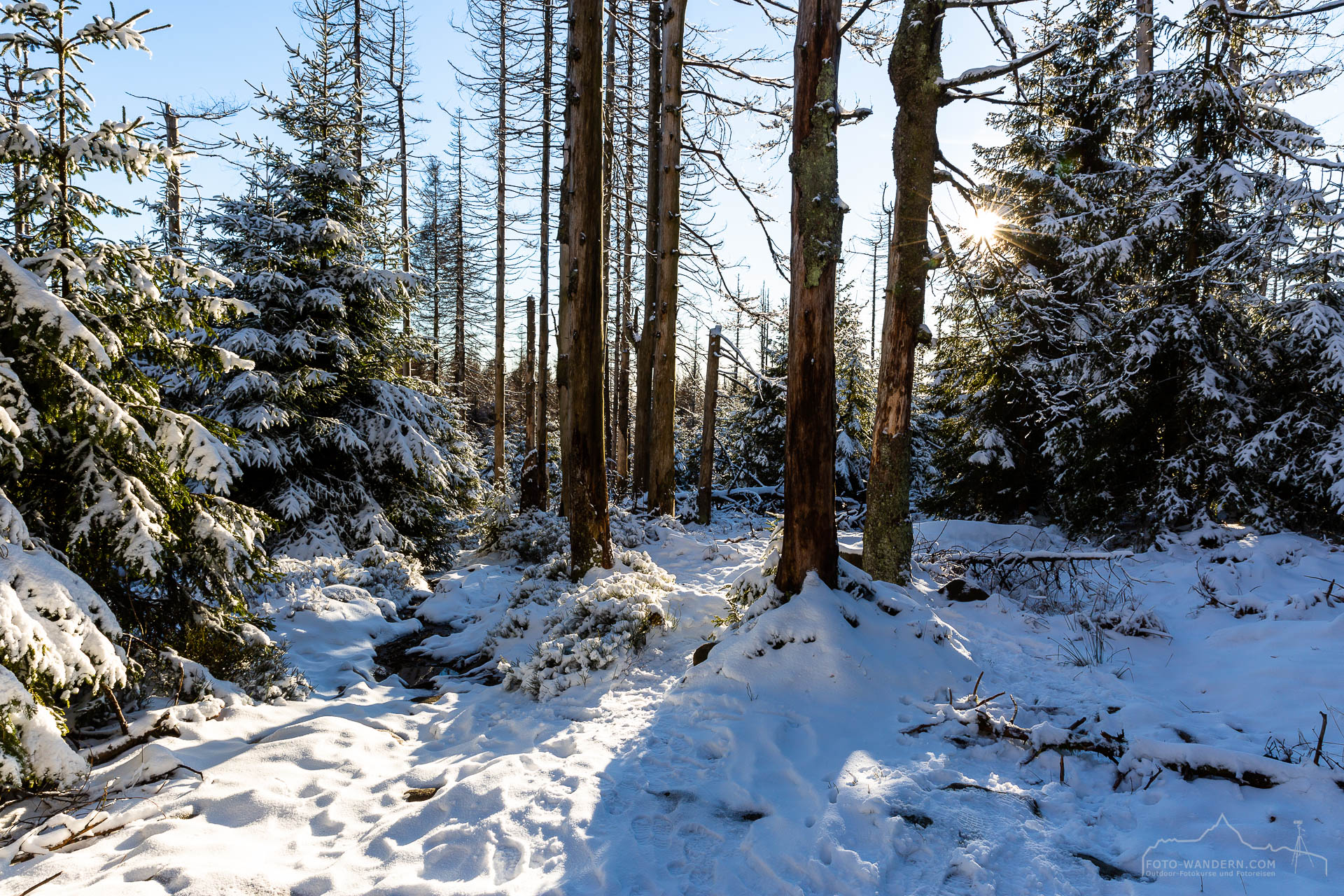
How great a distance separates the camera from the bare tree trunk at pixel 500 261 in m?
15.4

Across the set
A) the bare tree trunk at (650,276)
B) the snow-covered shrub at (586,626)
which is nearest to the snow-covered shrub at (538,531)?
the bare tree trunk at (650,276)

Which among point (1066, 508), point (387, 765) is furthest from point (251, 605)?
point (1066, 508)

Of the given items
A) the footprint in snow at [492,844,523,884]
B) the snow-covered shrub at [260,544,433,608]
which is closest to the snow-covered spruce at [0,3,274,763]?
the footprint in snow at [492,844,523,884]

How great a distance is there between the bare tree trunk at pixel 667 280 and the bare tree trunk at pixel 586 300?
4265 mm

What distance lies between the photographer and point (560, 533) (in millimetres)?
9789

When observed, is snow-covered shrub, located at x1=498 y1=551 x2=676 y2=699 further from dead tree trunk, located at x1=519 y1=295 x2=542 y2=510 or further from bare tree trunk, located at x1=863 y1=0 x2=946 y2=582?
dead tree trunk, located at x1=519 y1=295 x2=542 y2=510

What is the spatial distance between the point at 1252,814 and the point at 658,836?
8.61ft

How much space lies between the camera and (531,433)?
14141 millimetres

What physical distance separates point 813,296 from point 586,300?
3.19m

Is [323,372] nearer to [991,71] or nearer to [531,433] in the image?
[531,433]

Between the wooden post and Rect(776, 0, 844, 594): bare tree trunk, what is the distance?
6.45m

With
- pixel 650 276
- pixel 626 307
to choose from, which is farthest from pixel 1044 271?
pixel 626 307

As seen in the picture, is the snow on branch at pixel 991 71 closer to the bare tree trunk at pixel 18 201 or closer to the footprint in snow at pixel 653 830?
the footprint in snow at pixel 653 830

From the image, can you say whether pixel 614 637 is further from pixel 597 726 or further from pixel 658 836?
pixel 658 836
